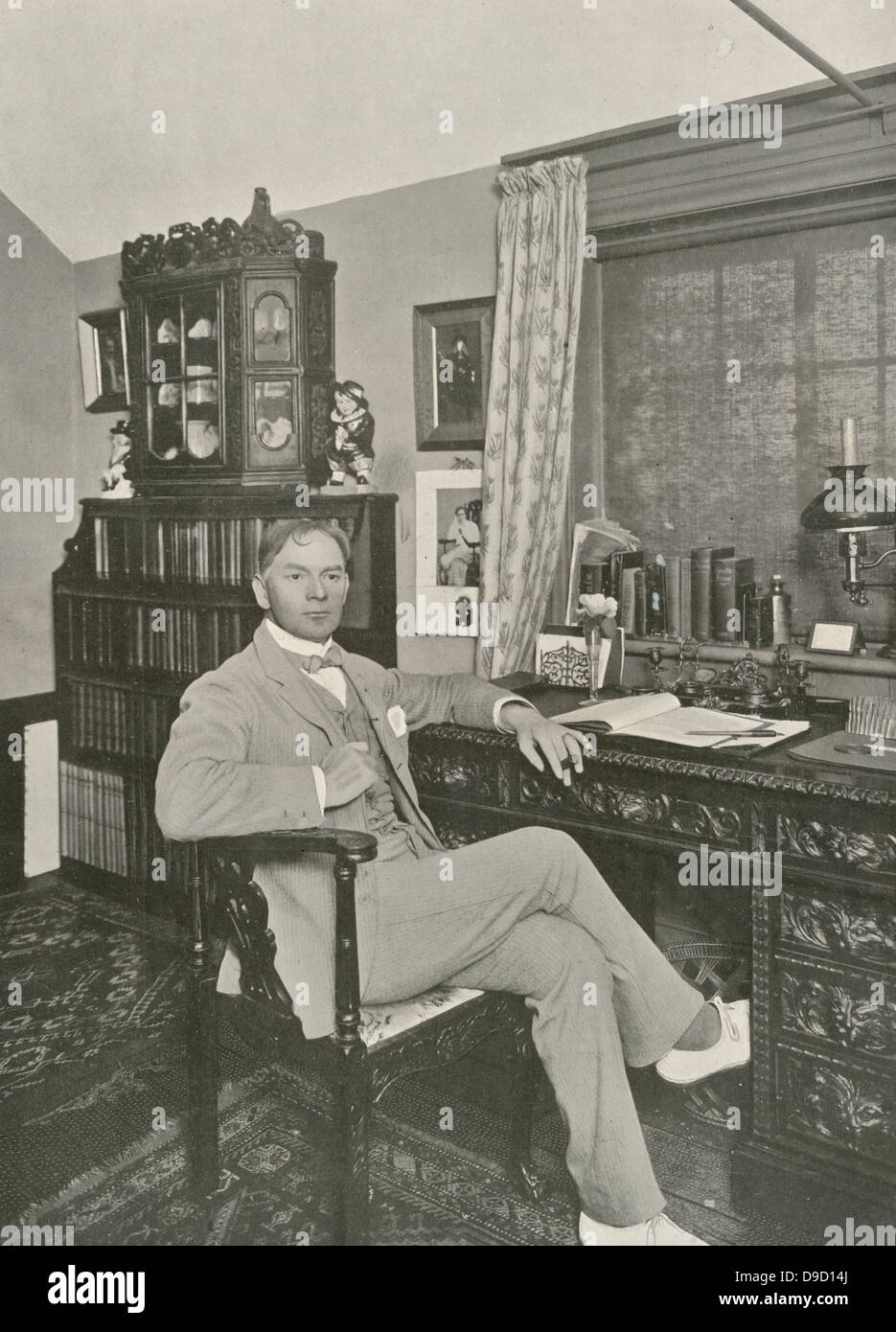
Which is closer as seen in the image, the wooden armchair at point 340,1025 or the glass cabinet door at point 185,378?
the wooden armchair at point 340,1025

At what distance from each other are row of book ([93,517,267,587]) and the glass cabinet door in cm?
26

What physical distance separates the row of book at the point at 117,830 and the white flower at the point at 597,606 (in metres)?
1.93

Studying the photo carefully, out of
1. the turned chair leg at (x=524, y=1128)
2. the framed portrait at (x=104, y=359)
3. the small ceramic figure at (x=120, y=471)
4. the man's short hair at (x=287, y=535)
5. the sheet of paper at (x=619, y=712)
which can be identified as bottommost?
the turned chair leg at (x=524, y=1128)

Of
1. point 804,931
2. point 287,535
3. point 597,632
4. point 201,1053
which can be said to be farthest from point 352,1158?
point 597,632

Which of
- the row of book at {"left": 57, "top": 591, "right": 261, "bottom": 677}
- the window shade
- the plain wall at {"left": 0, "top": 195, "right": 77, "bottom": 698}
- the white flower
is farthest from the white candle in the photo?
the plain wall at {"left": 0, "top": 195, "right": 77, "bottom": 698}

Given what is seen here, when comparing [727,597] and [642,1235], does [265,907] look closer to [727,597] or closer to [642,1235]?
[642,1235]

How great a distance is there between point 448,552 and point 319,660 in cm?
128

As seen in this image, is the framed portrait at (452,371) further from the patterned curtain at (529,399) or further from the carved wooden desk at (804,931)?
the carved wooden desk at (804,931)

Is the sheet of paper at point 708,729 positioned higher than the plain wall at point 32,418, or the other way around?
the plain wall at point 32,418

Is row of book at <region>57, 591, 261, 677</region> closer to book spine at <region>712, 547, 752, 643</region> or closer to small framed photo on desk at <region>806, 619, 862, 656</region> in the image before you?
book spine at <region>712, 547, 752, 643</region>

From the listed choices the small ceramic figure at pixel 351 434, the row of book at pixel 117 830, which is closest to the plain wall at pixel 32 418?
the row of book at pixel 117 830

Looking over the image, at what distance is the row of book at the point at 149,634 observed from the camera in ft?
13.3

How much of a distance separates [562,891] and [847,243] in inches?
75.5
